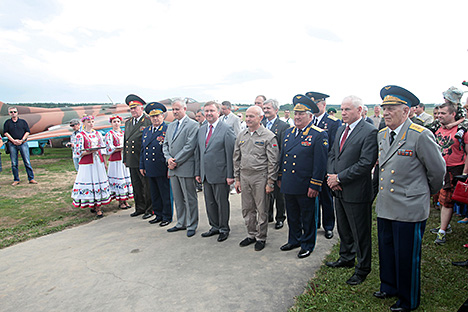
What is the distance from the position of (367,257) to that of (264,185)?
153 cm

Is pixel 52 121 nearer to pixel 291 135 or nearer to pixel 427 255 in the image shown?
pixel 291 135

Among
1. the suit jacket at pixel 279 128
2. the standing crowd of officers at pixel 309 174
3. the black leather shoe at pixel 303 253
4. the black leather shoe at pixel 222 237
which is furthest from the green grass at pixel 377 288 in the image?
the suit jacket at pixel 279 128

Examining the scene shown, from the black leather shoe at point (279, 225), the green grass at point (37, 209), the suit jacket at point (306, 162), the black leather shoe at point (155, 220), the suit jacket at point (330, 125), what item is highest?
the suit jacket at point (330, 125)

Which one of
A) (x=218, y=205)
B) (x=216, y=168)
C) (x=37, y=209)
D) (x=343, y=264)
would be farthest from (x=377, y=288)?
(x=37, y=209)

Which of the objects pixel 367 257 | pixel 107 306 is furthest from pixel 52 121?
pixel 367 257

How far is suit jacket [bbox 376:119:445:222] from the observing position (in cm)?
259

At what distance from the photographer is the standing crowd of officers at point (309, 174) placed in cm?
272

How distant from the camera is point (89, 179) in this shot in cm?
623

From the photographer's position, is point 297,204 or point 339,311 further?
point 297,204

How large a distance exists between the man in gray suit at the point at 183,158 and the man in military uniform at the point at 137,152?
104 centimetres

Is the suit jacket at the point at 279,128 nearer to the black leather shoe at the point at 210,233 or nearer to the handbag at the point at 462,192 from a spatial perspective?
the black leather shoe at the point at 210,233

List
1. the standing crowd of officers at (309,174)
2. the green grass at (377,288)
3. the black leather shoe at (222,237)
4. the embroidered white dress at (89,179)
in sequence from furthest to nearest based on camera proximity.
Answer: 1. the embroidered white dress at (89,179)
2. the black leather shoe at (222,237)
3. the green grass at (377,288)
4. the standing crowd of officers at (309,174)

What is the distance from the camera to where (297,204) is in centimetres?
418

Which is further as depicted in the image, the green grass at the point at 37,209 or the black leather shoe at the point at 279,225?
the green grass at the point at 37,209
